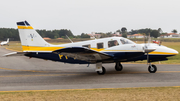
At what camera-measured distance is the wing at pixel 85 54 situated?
474 inches

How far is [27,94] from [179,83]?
803 centimetres

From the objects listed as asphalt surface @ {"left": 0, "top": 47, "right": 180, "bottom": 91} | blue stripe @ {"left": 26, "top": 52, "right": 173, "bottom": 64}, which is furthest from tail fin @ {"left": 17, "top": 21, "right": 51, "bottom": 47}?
asphalt surface @ {"left": 0, "top": 47, "right": 180, "bottom": 91}

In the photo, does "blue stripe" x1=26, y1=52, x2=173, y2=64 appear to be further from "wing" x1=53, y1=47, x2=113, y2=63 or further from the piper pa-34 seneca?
"wing" x1=53, y1=47, x2=113, y2=63

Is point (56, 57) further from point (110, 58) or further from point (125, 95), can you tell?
point (125, 95)

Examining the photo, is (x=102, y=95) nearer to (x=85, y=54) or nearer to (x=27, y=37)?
(x=85, y=54)

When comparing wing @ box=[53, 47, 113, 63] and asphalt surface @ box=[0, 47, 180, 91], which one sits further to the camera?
wing @ box=[53, 47, 113, 63]

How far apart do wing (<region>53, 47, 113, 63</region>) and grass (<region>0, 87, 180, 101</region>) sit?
10.7 feet

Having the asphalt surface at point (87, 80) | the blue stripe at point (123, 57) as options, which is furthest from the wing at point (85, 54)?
the asphalt surface at point (87, 80)

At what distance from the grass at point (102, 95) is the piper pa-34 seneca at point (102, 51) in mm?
3764

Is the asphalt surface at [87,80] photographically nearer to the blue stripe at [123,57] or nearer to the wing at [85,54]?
the blue stripe at [123,57]

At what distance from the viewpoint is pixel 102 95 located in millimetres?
8516

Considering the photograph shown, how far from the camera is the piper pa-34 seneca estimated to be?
44.9ft

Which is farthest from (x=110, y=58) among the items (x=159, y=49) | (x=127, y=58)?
(x=159, y=49)

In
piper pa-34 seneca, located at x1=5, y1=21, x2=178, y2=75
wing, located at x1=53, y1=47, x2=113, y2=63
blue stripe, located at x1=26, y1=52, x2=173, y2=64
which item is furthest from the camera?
blue stripe, located at x1=26, y1=52, x2=173, y2=64
